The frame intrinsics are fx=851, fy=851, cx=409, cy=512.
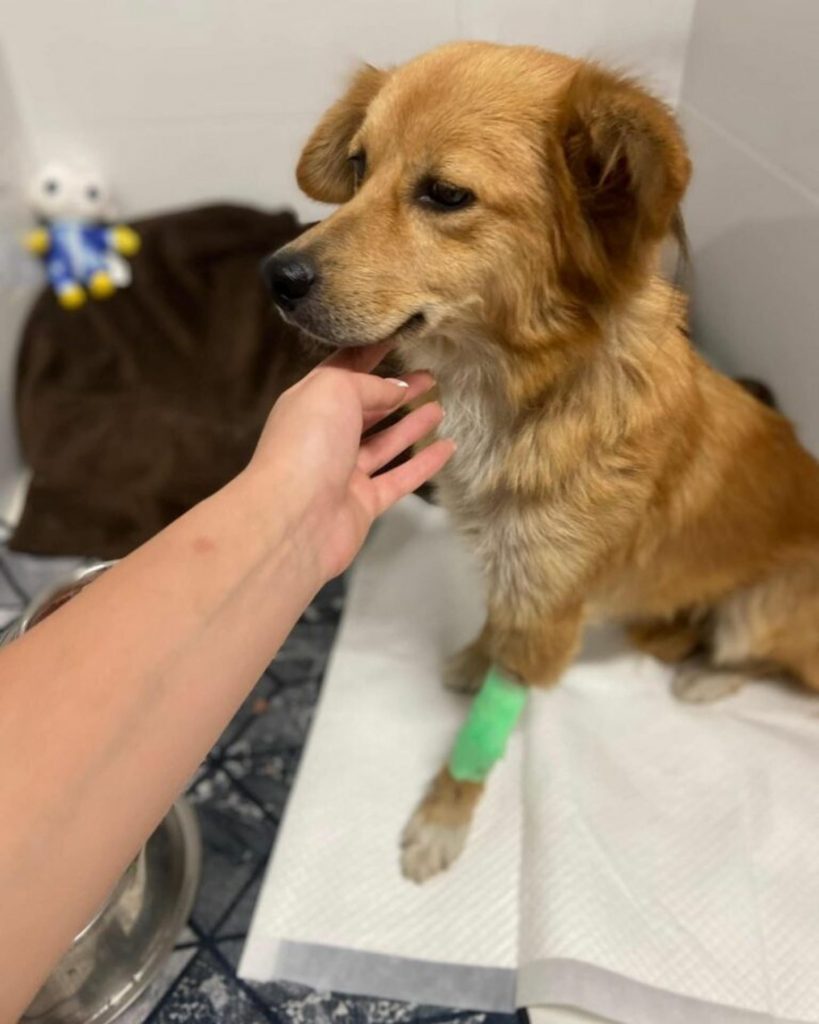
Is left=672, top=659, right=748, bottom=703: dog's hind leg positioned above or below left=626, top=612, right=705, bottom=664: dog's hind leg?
below

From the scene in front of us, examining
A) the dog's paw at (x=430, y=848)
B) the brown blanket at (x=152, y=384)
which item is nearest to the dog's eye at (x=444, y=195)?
the brown blanket at (x=152, y=384)

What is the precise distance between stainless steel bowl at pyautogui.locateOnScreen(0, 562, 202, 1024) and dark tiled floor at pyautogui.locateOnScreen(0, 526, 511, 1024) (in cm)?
3

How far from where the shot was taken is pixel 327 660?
1699 mm

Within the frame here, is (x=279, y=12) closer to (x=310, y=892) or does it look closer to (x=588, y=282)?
(x=588, y=282)

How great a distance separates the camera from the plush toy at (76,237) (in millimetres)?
2061

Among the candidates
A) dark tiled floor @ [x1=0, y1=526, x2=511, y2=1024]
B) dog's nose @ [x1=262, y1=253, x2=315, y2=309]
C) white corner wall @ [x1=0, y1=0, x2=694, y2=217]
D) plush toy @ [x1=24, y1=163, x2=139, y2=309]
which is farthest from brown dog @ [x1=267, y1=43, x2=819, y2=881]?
plush toy @ [x1=24, y1=163, x2=139, y2=309]

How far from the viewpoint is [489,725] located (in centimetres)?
134

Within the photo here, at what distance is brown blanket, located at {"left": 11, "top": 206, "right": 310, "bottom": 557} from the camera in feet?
6.09

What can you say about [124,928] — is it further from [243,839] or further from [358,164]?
[358,164]

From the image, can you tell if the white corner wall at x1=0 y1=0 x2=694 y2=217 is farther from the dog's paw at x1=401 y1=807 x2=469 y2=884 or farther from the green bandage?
the dog's paw at x1=401 y1=807 x2=469 y2=884

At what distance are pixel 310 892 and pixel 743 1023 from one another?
0.66 m

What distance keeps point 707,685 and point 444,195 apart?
1.04m

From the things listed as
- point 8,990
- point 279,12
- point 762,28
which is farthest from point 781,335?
point 8,990

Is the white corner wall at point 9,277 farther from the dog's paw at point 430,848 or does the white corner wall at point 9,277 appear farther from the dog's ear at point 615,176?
the dog's ear at point 615,176
